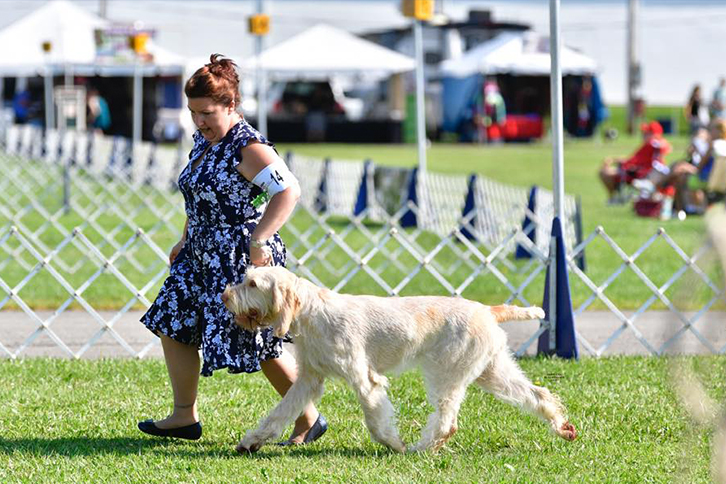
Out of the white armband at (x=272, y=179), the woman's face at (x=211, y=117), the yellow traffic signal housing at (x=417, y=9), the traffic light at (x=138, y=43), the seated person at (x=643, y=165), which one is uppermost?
the traffic light at (x=138, y=43)

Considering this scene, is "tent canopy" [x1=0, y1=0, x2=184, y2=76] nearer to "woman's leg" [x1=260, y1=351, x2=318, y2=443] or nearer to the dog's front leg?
"woman's leg" [x1=260, y1=351, x2=318, y2=443]

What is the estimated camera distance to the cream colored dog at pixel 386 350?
Result: 201 inches

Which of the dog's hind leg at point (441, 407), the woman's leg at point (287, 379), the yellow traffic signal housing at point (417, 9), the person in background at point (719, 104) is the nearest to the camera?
the dog's hind leg at point (441, 407)

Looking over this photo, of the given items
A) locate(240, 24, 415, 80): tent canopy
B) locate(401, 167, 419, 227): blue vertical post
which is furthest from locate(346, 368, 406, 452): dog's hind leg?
locate(240, 24, 415, 80): tent canopy

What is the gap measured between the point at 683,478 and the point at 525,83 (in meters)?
34.4

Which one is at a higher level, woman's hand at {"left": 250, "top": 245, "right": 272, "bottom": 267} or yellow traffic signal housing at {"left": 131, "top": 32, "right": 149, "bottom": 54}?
yellow traffic signal housing at {"left": 131, "top": 32, "right": 149, "bottom": 54}

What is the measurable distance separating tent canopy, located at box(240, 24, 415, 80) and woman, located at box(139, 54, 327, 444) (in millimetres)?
20677

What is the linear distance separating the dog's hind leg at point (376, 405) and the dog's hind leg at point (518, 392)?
1.66 feet

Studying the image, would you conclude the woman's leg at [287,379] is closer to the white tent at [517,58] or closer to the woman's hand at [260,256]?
the woman's hand at [260,256]

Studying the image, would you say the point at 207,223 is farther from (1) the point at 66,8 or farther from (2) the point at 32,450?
(1) the point at 66,8

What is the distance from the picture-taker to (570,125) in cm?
3816

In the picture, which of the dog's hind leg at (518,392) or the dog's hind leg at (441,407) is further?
the dog's hind leg at (518,392)

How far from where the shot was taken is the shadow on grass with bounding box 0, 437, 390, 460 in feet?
17.6

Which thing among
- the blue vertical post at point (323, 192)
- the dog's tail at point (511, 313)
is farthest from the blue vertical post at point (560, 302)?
the blue vertical post at point (323, 192)
